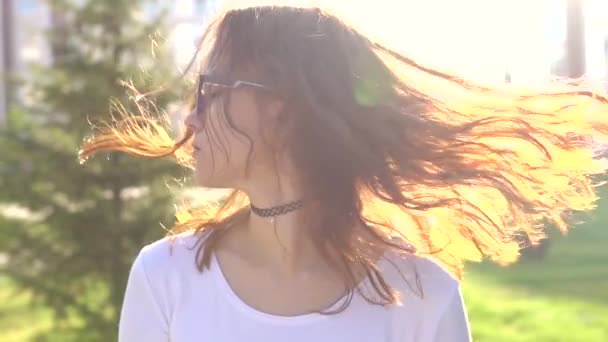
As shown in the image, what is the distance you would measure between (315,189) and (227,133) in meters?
0.22

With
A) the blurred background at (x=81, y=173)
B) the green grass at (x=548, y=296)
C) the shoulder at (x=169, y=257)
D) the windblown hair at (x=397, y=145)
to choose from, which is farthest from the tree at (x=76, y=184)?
the shoulder at (x=169, y=257)

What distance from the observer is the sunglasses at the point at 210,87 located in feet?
7.70

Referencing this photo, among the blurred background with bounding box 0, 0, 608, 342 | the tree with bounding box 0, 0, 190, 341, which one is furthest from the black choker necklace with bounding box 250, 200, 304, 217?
the tree with bounding box 0, 0, 190, 341

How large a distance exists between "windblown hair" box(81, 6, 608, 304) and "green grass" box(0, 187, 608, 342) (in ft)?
16.0

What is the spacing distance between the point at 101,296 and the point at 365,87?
494 centimetres

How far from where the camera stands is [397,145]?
2.45 metres

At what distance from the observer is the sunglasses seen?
2.35 meters

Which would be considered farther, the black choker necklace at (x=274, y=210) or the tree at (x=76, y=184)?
the tree at (x=76, y=184)

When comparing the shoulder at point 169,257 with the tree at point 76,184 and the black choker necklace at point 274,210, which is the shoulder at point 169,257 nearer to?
the black choker necklace at point 274,210

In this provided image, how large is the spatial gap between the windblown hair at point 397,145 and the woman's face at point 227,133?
51 mm

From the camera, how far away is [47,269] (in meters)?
6.88

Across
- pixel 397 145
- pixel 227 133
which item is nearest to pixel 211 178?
pixel 227 133

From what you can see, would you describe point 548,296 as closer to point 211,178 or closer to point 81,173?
point 81,173

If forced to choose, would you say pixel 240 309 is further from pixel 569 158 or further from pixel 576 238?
pixel 576 238
